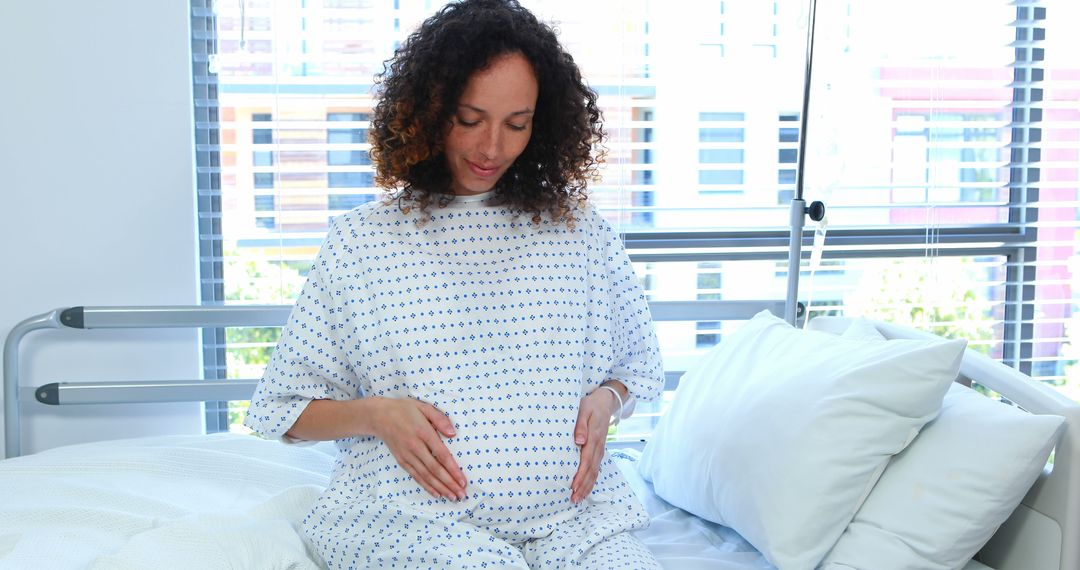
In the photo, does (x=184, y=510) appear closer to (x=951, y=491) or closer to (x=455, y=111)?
(x=455, y=111)

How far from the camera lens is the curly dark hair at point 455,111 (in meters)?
1.40

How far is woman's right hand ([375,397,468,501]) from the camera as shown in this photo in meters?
1.32

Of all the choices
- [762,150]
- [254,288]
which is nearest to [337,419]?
[254,288]

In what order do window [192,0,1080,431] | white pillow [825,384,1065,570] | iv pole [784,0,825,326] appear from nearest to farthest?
white pillow [825,384,1065,570] → iv pole [784,0,825,326] → window [192,0,1080,431]

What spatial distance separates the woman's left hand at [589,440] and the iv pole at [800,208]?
65cm

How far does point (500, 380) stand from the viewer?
138cm

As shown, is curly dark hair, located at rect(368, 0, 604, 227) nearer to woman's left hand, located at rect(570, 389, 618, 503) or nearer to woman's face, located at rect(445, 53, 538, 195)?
woman's face, located at rect(445, 53, 538, 195)

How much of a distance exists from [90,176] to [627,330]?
1200 millimetres

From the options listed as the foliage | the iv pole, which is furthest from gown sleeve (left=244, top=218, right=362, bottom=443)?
the foliage

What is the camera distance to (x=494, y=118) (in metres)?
1.39

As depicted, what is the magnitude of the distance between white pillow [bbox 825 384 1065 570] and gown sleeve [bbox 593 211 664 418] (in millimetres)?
371

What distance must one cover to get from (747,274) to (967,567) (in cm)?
111

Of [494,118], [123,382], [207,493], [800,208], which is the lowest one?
[207,493]

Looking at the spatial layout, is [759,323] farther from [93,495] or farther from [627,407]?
[93,495]
